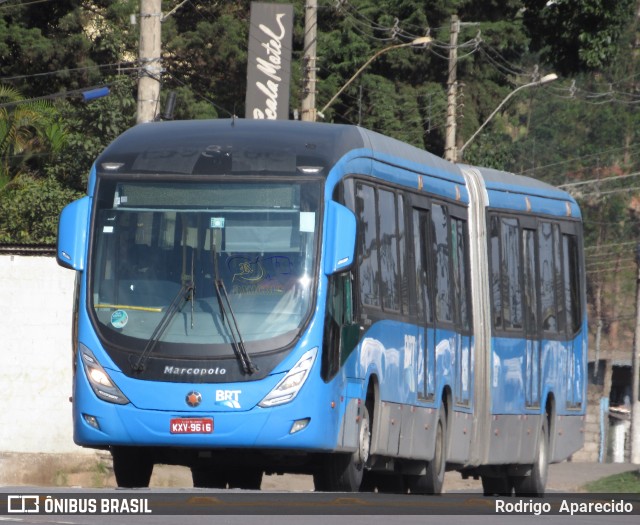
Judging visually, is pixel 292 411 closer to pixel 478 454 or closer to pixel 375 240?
pixel 375 240

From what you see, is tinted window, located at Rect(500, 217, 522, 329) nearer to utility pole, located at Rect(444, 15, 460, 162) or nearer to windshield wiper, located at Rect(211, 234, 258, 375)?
windshield wiper, located at Rect(211, 234, 258, 375)

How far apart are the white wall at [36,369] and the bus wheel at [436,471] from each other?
689 centimetres

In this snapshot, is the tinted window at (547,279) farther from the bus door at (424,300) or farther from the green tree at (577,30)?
the green tree at (577,30)

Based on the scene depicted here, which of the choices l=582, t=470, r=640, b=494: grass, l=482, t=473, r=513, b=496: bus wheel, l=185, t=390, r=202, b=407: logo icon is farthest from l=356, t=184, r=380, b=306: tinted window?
l=582, t=470, r=640, b=494: grass

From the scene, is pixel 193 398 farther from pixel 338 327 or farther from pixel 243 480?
pixel 243 480

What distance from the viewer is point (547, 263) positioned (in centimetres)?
2142

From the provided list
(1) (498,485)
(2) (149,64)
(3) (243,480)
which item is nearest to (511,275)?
(1) (498,485)

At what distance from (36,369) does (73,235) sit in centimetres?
928

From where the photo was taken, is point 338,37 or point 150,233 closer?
point 150,233

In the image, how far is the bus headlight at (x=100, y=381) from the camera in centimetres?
1414

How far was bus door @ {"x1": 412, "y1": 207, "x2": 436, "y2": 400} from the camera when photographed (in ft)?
56.1

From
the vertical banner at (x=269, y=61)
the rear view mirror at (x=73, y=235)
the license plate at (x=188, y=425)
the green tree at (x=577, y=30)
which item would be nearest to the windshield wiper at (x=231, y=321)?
the license plate at (x=188, y=425)

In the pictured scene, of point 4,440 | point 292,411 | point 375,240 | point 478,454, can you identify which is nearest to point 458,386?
point 478,454
